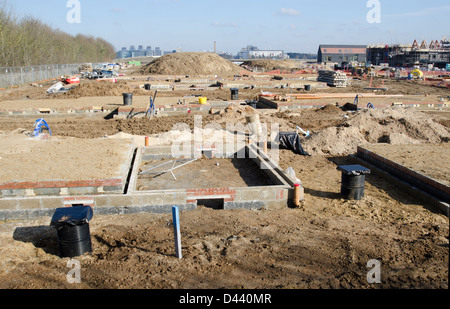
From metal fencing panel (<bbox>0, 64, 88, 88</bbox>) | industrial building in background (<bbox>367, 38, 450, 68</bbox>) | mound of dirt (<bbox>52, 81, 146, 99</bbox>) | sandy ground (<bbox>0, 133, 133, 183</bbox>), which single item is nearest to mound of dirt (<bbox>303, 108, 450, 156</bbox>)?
sandy ground (<bbox>0, 133, 133, 183</bbox>)

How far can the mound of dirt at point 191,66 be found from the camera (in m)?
47.8

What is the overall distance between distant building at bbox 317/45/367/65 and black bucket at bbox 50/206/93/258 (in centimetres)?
9076

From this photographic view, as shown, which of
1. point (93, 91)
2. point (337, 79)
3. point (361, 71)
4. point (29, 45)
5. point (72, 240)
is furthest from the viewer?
point (361, 71)

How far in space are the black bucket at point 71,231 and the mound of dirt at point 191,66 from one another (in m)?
43.4

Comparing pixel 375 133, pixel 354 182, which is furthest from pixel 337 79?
pixel 354 182

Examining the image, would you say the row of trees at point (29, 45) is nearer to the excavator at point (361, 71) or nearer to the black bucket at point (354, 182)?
the black bucket at point (354, 182)

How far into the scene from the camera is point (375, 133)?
39.1 ft

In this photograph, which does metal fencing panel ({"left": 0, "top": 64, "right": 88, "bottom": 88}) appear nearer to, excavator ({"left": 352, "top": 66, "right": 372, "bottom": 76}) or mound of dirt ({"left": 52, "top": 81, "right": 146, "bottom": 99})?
mound of dirt ({"left": 52, "top": 81, "right": 146, "bottom": 99})

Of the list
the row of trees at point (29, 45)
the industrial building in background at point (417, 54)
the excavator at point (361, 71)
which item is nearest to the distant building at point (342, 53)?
the industrial building in background at point (417, 54)

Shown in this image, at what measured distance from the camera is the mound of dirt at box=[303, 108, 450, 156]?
11023 mm

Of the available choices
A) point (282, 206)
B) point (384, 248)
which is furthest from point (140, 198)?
point (384, 248)

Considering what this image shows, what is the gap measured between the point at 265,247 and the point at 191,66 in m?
45.9

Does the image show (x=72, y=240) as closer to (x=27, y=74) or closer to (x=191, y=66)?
(x=27, y=74)
